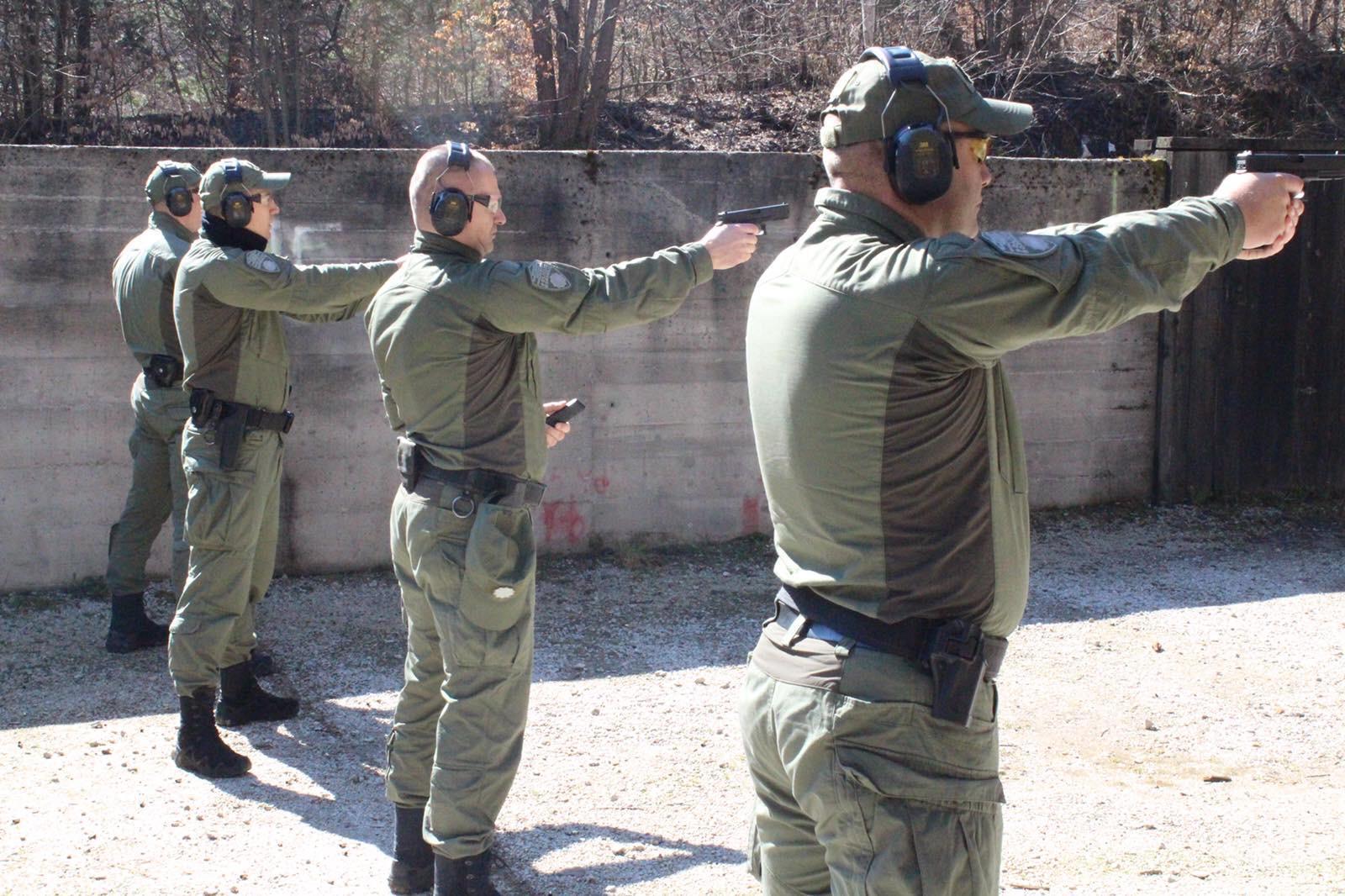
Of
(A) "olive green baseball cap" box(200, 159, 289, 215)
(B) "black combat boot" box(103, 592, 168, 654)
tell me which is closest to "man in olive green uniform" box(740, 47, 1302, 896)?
(A) "olive green baseball cap" box(200, 159, 289, 215)

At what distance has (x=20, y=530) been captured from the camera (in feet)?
22.1

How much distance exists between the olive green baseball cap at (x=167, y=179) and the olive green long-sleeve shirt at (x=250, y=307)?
1.06 metres

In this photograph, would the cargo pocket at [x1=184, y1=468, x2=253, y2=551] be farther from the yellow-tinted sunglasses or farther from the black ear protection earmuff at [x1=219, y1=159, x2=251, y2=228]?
the yellow-tinted sunglasses

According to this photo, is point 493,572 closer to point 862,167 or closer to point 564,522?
point 862,167

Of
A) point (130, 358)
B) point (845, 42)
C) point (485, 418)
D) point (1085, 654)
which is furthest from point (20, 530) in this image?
point (845, 42)

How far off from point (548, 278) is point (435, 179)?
502 mm

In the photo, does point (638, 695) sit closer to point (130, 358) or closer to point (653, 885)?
point (653, 885)

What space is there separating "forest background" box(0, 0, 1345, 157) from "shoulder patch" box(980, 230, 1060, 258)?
871cm

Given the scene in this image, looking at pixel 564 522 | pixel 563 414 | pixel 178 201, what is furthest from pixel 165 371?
pixel 563 414

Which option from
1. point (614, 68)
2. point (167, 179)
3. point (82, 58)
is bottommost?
point (167, 179)

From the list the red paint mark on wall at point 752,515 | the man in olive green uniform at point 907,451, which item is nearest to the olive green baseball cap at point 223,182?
the man in olive green uniform at point 907,451

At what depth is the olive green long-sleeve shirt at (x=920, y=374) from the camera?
211 cm

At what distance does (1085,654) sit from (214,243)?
4.22m

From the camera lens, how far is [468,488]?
3.68 meters
